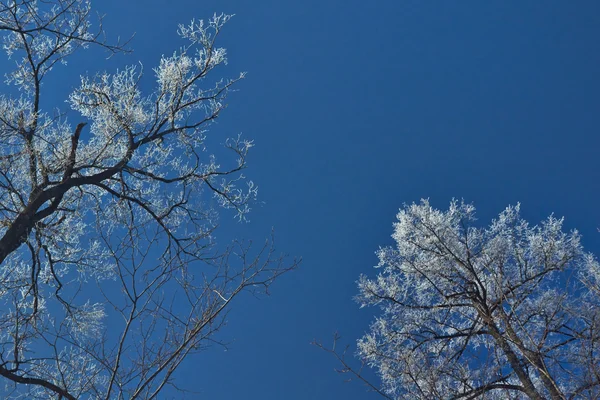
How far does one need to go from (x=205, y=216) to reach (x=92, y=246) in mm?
1563

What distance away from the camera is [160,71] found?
23.9 feet

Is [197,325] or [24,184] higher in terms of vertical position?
[24,184]

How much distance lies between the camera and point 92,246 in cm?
731

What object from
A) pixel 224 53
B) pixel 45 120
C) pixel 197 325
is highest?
pixel 224 53

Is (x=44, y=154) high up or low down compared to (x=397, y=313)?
down

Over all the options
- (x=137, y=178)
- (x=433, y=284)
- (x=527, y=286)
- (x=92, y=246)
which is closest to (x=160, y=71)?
(x=137, y=178)

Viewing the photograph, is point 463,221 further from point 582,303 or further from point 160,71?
point 160,71

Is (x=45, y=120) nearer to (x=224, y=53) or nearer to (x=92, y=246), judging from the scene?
(x=92, y=246)

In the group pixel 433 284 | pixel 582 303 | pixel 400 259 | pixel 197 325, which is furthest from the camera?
pixel 400 259

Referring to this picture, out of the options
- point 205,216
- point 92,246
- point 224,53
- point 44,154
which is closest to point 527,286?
point 205,216

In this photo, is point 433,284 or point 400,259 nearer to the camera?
point 433,284

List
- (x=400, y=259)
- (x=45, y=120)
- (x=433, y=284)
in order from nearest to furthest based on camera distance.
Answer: (x=45, y=120) → (x=433, y=284) → (x=400, y=259)

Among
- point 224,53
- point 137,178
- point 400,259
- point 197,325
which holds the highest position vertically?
point 400,259

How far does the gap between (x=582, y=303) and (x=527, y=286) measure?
1801 mm
